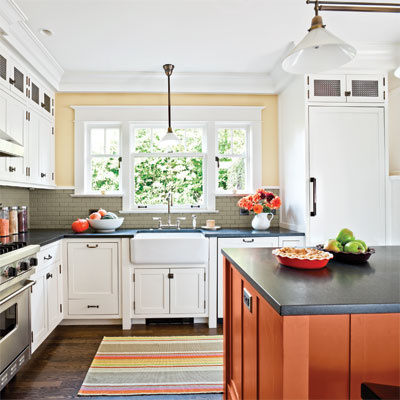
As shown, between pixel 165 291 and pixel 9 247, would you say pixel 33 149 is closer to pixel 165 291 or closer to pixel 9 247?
pixel 9 247

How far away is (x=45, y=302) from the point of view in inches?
113

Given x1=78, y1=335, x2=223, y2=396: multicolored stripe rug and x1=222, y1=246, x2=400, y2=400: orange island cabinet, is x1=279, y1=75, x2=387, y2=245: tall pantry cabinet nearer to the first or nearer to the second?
x1=78, y1=335, x2=223, y2=396: multicolored stripe rug

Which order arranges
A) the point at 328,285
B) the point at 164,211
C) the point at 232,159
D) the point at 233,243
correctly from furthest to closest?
the point at 232,159, the point at 164,211, the point at 233,243, the point at 328,285

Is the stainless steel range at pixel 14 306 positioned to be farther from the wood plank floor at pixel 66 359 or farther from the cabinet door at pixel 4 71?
the cabinet door at pixel 4 71

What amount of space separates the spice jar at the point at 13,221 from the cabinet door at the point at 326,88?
121 inches

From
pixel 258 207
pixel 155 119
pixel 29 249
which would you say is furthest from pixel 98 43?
pixel 258 207

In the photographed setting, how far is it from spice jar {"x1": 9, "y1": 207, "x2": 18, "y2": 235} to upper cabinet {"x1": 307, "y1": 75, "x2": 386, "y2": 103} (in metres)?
3.07

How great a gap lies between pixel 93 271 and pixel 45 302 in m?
0.56

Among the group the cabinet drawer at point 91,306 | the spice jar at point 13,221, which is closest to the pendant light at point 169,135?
the spice jar at point 13,221

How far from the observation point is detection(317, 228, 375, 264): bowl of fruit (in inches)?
65.6

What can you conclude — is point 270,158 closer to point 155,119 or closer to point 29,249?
point 155,119

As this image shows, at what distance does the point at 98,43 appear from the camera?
312 centimetres

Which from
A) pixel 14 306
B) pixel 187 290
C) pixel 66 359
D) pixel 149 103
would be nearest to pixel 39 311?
pixel 66 359

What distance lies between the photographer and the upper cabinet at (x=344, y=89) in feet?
10.8
